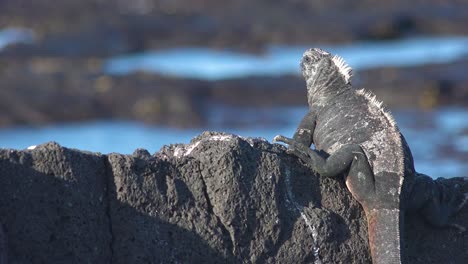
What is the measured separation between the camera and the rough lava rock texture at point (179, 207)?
5.25m

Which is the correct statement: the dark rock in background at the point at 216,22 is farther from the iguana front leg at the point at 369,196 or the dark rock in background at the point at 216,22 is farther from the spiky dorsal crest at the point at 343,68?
the iguana front leg at the point at 369,196

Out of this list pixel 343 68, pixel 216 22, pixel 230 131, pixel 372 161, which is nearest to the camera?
pixel 372 161

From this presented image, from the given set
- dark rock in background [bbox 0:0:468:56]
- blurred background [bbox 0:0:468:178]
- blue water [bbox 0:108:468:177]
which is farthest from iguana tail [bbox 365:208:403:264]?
dark rock in background [bbox 0:0:468:56]

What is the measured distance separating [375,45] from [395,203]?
19798 mm

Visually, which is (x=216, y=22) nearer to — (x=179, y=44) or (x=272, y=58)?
(x=179, y=44)

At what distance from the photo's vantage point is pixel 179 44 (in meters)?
25.4

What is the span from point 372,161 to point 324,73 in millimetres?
862

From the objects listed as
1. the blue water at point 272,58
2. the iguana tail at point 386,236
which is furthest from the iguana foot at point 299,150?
the blue water at point 272,58

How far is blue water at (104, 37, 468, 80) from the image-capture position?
Answer: 2230 cm

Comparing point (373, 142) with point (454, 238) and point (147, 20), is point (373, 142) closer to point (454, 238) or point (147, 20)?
point (454, 238)

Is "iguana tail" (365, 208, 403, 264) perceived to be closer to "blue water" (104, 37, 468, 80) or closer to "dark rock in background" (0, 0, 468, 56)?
"blue water" (104, 37, 468, 80)

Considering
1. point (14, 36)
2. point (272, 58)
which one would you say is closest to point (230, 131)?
point (272, 58)

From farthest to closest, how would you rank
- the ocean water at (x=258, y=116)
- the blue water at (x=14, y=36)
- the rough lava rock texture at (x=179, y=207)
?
the blue water at (x=14, y=36)
the ocean water at (x=258, y=116)
the rough lava rock texture at (x=179, y=207)

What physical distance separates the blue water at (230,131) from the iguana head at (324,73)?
33.0ft
